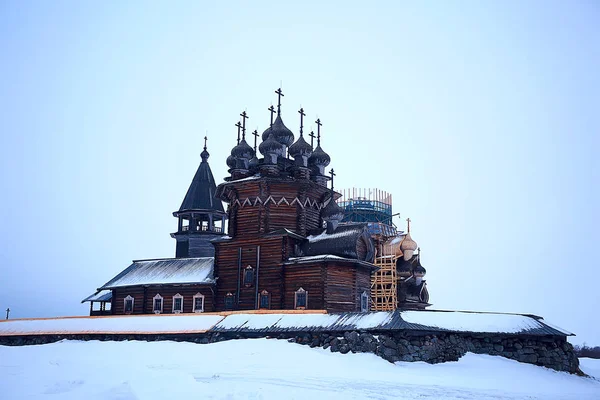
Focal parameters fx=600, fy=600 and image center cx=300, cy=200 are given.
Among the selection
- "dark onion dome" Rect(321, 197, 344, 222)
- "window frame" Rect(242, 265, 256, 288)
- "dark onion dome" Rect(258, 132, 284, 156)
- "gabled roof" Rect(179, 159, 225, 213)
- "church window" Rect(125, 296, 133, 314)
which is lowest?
"church window" Rect(125, 296, 133, 314)

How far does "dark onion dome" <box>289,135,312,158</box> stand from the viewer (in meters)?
36.8

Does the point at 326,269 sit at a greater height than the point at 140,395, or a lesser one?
greater

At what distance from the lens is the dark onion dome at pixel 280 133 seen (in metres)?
37.6

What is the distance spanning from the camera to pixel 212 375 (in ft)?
54.2

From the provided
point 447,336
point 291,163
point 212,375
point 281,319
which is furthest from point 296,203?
point 212,375

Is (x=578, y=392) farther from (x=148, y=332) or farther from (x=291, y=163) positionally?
(x=291, y=163)

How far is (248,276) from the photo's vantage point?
34781 millimetres

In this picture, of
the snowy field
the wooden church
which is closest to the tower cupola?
the wooden church

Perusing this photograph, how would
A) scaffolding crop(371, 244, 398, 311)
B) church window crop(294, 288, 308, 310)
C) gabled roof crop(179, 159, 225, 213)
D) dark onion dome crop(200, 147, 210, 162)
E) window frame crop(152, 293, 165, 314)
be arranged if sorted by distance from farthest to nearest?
1. dark onion dome crop(200, 147, 210, 162)
2. gabled roof crop(179, 159, 225, 213)
3. scaffolding crop(371, 244, 398, 311)
4. window frame crop(152, 293, 165, 314)
5. church window crop(294, 288, 308, 310)

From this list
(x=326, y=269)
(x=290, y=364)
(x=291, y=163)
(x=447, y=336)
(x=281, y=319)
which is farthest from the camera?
(x=291, y=163)

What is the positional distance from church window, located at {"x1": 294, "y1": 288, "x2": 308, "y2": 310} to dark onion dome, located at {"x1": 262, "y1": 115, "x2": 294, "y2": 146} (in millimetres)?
9996

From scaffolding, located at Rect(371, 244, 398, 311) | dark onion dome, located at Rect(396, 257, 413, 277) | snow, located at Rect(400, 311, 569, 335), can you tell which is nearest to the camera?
snow, located at Rect(400, 311, 569, 335)

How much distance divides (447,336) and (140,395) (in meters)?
12.6

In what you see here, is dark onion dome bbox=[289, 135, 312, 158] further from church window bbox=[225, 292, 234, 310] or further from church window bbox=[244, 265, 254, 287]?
church window bbox=[225, 292, 234, 310]
